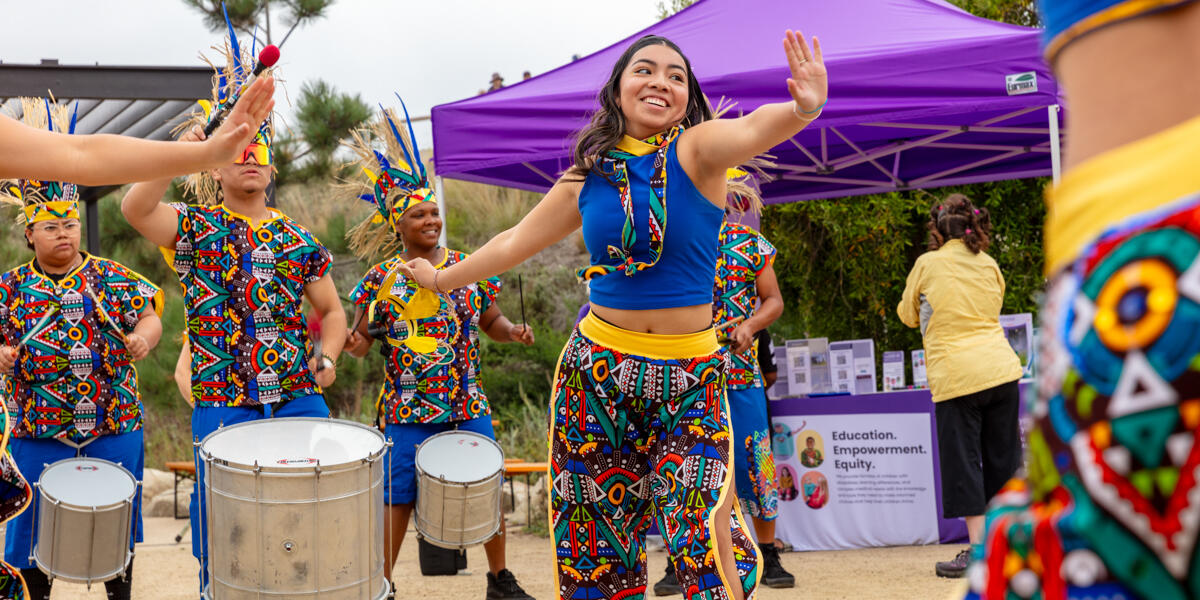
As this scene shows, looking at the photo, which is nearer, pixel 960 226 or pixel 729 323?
pixel 729 323

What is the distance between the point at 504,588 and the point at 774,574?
150 cm

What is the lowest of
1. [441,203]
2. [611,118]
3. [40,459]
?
[40,459]

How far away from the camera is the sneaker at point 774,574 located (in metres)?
6.07

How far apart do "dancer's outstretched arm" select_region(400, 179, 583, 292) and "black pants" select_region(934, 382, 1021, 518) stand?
3.35m

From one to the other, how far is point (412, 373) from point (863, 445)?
3.18 meters

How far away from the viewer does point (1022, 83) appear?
217 inches

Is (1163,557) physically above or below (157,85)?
below

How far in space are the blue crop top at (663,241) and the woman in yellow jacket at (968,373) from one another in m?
3.18

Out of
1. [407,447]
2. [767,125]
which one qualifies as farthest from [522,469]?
[767,125]

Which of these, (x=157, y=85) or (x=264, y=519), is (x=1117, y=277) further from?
(x=157, y=85)

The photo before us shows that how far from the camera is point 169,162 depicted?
2328mm

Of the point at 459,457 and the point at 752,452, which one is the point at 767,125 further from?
the point at 752,452

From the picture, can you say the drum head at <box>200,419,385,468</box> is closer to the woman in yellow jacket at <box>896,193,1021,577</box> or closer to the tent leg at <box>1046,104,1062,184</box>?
the woman in yellow jacket at <box>896,193,1021,577</box>

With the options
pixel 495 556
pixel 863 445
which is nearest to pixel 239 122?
pixel 495 556
